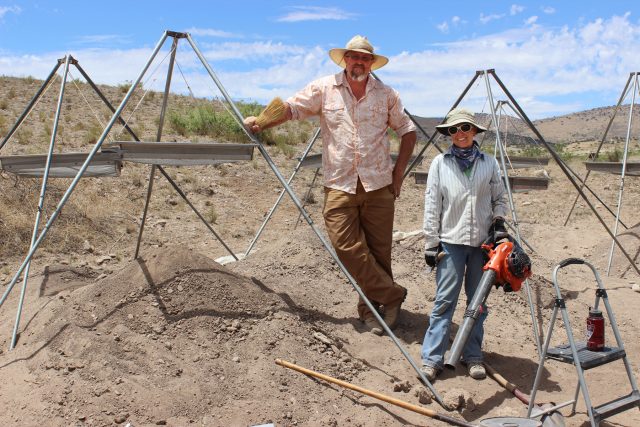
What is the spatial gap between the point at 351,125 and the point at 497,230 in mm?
1199

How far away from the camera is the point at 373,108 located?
4605 millimetres

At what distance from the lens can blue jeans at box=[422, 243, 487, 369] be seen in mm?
4180

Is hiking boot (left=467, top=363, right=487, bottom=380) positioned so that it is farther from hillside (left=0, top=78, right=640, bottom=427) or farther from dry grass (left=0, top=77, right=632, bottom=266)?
dry grass (left=0, top=77, right=632, bottom=266)

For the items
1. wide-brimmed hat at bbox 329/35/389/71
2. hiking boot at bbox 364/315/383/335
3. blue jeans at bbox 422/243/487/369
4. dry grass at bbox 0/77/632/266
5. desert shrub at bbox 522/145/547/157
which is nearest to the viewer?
blue jeans at bbox 422/243/487/369

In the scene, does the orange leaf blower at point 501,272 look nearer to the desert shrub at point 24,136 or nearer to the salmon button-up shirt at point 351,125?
the salmon button-up shirt at point 351,125

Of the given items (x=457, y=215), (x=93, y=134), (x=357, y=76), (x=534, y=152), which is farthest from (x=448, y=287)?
(x=534, y=152)

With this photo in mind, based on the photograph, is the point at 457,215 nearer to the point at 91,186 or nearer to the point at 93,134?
the point at 91,186

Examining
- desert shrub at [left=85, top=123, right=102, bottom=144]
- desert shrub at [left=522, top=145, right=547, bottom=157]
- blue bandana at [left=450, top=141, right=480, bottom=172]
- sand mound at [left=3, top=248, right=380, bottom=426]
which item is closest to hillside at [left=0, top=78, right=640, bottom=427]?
sand mound at [left=3, top=248, right=380, bottom=426]

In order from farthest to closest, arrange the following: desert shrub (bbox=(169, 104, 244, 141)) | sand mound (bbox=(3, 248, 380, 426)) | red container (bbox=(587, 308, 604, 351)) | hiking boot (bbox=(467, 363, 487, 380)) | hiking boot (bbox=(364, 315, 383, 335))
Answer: desert shrub (bbox=(169, 104, 244, 141))
hiking boot (bbox=(364, 315, 383, 335))
hiking boot (bbox=(467, 363, 487, 380))
sand mound (bbox=(3, 248, 380, 426))
red container (bbox=(587, 308, 604, 351))

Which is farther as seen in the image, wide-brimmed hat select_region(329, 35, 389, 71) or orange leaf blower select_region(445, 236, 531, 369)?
wide-brimmed hat select_region(329, 35, 389, 71)

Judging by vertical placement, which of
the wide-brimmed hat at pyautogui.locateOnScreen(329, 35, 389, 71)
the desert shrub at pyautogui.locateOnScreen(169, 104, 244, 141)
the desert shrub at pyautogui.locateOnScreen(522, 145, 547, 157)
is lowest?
the desert shrub at pyautogui.locateOnScreen(522, 145, 547, 157)

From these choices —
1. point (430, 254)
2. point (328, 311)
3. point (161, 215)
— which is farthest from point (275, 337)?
point (161, 215)

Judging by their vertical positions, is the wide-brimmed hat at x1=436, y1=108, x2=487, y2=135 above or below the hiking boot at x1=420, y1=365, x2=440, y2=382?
above

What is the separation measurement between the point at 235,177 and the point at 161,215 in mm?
2612
